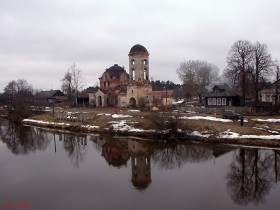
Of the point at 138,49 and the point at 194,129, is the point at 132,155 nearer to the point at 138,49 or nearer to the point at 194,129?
the point at 194,129

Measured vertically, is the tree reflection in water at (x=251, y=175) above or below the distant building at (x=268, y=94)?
below

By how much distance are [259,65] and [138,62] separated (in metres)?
22.1

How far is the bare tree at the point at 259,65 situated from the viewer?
137ft

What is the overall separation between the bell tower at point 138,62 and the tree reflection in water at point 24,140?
74.8ft

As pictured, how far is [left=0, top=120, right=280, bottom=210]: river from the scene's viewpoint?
1337 cm

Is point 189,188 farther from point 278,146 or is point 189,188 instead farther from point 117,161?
point 278,146

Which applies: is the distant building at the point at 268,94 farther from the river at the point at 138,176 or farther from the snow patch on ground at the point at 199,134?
the river at the point at 138,176

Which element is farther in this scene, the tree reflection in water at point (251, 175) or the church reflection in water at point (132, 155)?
the church reflection in water at point (132, 155)

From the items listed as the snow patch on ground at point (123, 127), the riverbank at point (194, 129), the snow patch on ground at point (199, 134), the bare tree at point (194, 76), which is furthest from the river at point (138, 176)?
the bare tree at point (194, 76)

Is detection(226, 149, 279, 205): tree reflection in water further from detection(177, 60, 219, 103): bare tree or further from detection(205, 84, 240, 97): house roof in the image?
detection(177, 60, 219, 103): bare tree

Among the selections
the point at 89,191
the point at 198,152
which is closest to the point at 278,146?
the point at 198,152

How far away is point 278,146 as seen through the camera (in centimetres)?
2367

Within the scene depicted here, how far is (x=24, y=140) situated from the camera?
1251 inches

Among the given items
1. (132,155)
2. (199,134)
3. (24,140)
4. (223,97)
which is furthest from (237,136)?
(223,97)
